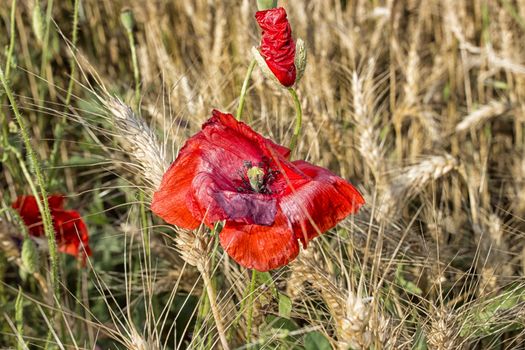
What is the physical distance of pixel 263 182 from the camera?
38.2 inches

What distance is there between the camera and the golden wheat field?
3.22ft

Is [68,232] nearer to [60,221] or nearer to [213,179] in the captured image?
[60,221]

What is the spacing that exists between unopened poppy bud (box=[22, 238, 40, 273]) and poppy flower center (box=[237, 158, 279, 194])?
14.9 inches

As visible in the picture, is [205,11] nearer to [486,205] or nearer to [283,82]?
[486,205]

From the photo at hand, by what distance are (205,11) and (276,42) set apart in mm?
1160

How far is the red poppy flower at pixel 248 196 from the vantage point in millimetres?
847

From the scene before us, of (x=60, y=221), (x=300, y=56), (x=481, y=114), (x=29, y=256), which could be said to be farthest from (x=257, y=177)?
(x=481, y=114)

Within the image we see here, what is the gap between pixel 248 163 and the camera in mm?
968

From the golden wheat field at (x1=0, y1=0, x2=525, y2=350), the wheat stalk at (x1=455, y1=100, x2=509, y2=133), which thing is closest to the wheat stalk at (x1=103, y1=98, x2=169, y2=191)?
the golden wheat field at (x1=0, y1=0, x2=525, y2=350)

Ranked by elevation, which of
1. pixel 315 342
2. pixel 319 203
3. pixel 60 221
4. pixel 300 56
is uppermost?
pixel 300 56

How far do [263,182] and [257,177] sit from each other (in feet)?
0.10

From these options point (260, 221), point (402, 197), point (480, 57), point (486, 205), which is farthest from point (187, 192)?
point (480, 57)

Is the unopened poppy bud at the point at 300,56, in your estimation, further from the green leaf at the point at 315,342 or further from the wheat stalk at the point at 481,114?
the wheat stalk at the point at 481,114

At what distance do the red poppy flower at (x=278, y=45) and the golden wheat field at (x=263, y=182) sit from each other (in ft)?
0.06
